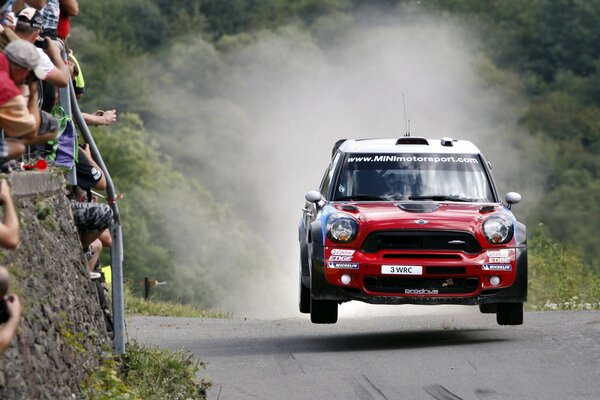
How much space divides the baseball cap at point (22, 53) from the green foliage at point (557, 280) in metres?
12.1

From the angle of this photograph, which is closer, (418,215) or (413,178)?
(418,215)

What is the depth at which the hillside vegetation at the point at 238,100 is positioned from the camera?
87062mm

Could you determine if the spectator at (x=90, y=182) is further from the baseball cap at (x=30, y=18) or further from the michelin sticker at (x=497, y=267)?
the michelin sticker at (x=497, y=267)

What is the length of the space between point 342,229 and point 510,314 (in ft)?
6.66

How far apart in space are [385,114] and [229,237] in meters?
23.5

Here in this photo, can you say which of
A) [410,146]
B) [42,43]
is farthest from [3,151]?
[410,146]

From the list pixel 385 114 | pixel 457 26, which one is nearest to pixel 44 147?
pixel 385 114

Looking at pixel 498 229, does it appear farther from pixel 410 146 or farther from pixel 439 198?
pixel 410 146

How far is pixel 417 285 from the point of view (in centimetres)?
1488

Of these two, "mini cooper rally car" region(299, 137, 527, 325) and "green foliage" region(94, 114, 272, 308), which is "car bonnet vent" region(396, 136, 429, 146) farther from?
"green foliage" region(94, 114, 272, 308)

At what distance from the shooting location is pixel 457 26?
5251 inches

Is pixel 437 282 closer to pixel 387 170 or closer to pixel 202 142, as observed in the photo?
pixel 387 170

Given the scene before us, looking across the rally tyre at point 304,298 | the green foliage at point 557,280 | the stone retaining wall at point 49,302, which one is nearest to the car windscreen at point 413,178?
the rally tyre at point 304,298

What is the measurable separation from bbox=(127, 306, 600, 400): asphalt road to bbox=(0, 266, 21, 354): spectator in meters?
4.59
